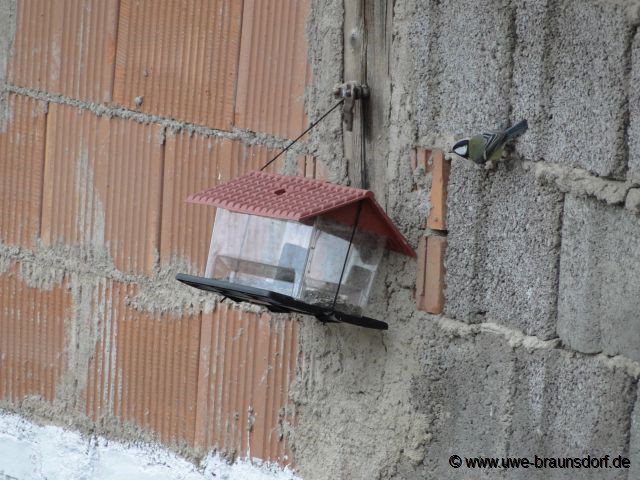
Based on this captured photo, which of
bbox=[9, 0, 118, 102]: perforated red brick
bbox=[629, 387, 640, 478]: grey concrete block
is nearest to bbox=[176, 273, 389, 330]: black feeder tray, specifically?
bbox=[629, 387, 640, 478]: grey concrete block

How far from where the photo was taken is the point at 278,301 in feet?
8.39

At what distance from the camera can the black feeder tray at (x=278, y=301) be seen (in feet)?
8.40

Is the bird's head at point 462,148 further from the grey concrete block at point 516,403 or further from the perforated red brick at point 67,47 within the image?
the perforated red brick at point 67,47

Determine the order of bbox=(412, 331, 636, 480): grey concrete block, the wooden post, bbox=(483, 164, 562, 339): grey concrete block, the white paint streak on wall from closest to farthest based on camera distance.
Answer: bbox=(412, 331, 636, 480): grey concrete block < bbox=(483, 164, 562, 339): grey concrete block < the wooden post < the white paint streak on wall

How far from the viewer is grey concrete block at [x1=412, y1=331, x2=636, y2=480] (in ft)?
7.64

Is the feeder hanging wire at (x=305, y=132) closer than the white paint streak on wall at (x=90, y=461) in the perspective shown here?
Yes

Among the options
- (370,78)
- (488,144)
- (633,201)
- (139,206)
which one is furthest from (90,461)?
(633,201)

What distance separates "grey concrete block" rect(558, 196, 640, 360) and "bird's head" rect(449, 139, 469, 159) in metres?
0.28

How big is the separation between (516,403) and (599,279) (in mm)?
383

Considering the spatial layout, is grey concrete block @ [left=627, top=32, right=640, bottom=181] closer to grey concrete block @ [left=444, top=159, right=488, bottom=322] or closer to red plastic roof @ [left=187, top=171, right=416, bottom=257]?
grey concrete block @ [left=444, top=159, right=488, bottom=322]

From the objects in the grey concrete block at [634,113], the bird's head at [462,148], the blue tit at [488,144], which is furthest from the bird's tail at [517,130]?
the grey concrete block at [634,113]

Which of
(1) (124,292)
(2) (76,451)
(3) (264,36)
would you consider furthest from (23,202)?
(3) (264,36)

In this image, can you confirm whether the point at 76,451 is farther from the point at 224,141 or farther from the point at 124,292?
the point at 224,141

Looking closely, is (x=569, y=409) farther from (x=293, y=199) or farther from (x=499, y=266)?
(x=293, y=199)
